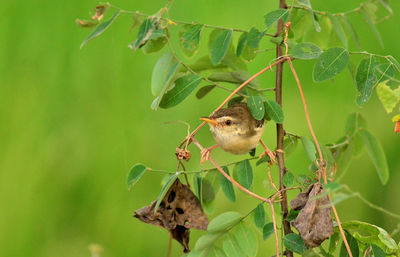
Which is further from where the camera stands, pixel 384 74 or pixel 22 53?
pixel 22 53

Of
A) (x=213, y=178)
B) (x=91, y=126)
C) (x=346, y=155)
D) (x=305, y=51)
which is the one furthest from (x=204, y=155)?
(x=91, y=126)

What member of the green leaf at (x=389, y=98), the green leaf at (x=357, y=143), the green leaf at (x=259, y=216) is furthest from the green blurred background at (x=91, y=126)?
the green leaf at (x=389, y=98)

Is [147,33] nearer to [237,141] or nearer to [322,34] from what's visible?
[237,141]

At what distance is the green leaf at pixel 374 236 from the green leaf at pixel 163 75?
0.25 meters

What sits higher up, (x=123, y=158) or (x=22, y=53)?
(x=22, y=53)

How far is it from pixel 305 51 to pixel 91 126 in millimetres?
639

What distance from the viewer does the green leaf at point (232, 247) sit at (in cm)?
70

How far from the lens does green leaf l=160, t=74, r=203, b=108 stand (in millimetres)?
729

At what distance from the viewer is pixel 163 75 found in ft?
2.36

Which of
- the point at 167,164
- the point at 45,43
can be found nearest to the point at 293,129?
the point at 167,164

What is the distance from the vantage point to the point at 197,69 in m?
0.82

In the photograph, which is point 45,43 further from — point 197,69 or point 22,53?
point 197,69

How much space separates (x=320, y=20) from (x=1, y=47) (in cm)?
62

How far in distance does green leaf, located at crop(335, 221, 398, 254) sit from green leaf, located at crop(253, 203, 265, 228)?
9 cm
